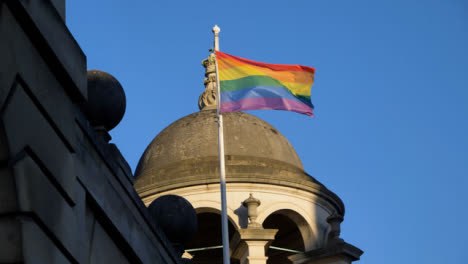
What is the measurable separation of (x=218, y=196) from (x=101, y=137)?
15046mm

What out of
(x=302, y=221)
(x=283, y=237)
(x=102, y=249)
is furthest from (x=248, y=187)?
(x=102, y=249)

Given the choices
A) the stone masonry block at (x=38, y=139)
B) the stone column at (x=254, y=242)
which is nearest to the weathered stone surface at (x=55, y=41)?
the stone masonry block at (x=38, y=139)

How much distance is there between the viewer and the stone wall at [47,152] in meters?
6.40

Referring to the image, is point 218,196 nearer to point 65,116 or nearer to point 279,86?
point 279,86

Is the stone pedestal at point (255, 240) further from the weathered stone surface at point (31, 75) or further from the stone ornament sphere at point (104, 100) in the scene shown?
the weathered stone surface at point (31, 75)

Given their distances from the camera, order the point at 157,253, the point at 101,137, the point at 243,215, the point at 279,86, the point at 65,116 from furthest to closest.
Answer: the point at 243,215
the point at 279,86
the point at 157,253
the point at 101,137
the point at 65,116

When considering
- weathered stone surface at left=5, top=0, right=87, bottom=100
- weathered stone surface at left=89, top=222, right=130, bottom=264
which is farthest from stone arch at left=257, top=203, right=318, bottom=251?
weathered stone surface at left=5, top=0, right=87, bottom=100

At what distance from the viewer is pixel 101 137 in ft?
30.6

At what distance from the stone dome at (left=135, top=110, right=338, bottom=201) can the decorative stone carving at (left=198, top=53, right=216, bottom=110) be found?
2.59 ft

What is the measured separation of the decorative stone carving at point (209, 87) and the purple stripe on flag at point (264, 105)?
7766 mm

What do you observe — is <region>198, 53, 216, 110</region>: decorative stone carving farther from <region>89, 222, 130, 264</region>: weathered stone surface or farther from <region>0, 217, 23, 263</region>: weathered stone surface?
<region>0, 217, 23, 263</region>: weathered stone surface

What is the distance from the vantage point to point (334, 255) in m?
24.0

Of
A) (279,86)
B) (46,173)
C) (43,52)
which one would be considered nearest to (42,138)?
(46,173)

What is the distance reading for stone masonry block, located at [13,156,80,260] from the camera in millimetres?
6430
